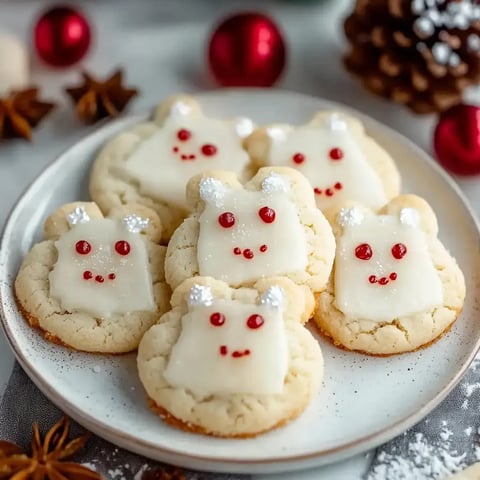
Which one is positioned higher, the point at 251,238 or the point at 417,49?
the point at 417,49

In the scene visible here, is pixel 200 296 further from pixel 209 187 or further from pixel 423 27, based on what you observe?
pixel 423 27

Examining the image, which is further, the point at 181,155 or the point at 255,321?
the point at 181,155

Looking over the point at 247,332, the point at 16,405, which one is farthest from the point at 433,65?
the point at 16,405

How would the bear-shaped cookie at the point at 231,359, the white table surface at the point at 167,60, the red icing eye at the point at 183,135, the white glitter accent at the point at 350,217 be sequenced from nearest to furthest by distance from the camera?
the bear-shaped cookie at the point at 231,359 → the white glitter accent at the point at 350,217 → the red icing eye at the point at 183,135 → the white table surface at the point at 167,60

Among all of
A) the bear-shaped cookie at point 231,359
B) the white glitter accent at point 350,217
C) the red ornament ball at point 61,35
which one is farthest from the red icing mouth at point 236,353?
the red ornament ball at point 61,35

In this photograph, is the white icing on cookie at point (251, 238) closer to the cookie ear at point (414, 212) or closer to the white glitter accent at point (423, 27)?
the cookie ear at point (414, 212)

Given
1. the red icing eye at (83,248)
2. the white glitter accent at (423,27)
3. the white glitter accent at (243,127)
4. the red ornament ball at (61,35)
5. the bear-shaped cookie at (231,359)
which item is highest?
the white glitter accent at (423,27)

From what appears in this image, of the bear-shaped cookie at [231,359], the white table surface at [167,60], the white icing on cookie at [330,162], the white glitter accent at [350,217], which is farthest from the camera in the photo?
the white table surface at [167,60]

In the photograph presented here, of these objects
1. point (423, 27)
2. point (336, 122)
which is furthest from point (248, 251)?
point (423, 27)
